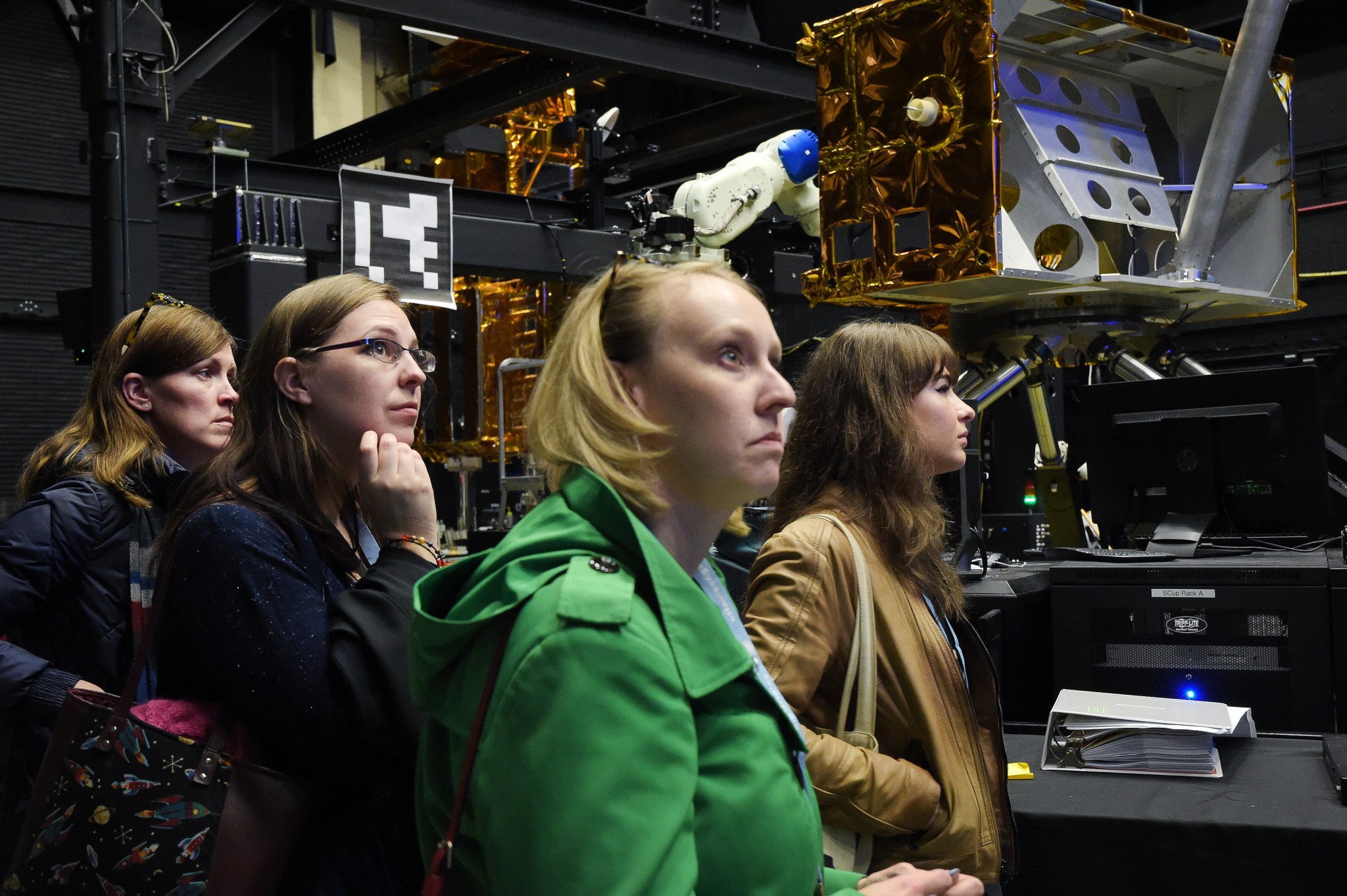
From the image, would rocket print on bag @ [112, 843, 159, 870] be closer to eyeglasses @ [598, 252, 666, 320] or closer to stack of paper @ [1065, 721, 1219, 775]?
eyeglasses @ [598, 252, 666, 320]

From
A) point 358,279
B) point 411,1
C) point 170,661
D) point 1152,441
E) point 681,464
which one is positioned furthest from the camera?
point 411,1

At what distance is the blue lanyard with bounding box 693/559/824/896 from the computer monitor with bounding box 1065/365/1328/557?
92.2 inches

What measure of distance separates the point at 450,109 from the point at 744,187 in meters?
2.37

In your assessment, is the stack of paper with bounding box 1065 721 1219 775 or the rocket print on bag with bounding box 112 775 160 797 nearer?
the rocket print on bag with bounding box 112 775 160 797

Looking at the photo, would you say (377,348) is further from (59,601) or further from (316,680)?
(59,601)

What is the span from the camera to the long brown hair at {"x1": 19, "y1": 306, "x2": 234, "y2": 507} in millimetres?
2314

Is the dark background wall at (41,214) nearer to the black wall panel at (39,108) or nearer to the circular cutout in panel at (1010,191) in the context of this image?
the black wall panel at (39,108)

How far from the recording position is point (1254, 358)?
349 inches

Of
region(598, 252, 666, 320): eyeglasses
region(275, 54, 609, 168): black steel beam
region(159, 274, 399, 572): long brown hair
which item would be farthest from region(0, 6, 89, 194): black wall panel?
region(598, 252, 666, 320): eyeglasses

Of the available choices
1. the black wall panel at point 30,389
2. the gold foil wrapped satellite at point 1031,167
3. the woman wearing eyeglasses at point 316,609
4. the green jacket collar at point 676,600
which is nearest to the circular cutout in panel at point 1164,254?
A: the gold foil wrapped satellite at point 1031,167

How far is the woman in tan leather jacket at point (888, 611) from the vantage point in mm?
1854

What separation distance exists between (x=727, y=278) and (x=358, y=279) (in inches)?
30.4

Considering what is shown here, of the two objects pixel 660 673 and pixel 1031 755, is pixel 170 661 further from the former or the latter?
pixel 1031 755

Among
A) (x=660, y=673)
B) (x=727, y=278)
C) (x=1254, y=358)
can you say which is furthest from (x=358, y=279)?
(x=1254, y=358)
